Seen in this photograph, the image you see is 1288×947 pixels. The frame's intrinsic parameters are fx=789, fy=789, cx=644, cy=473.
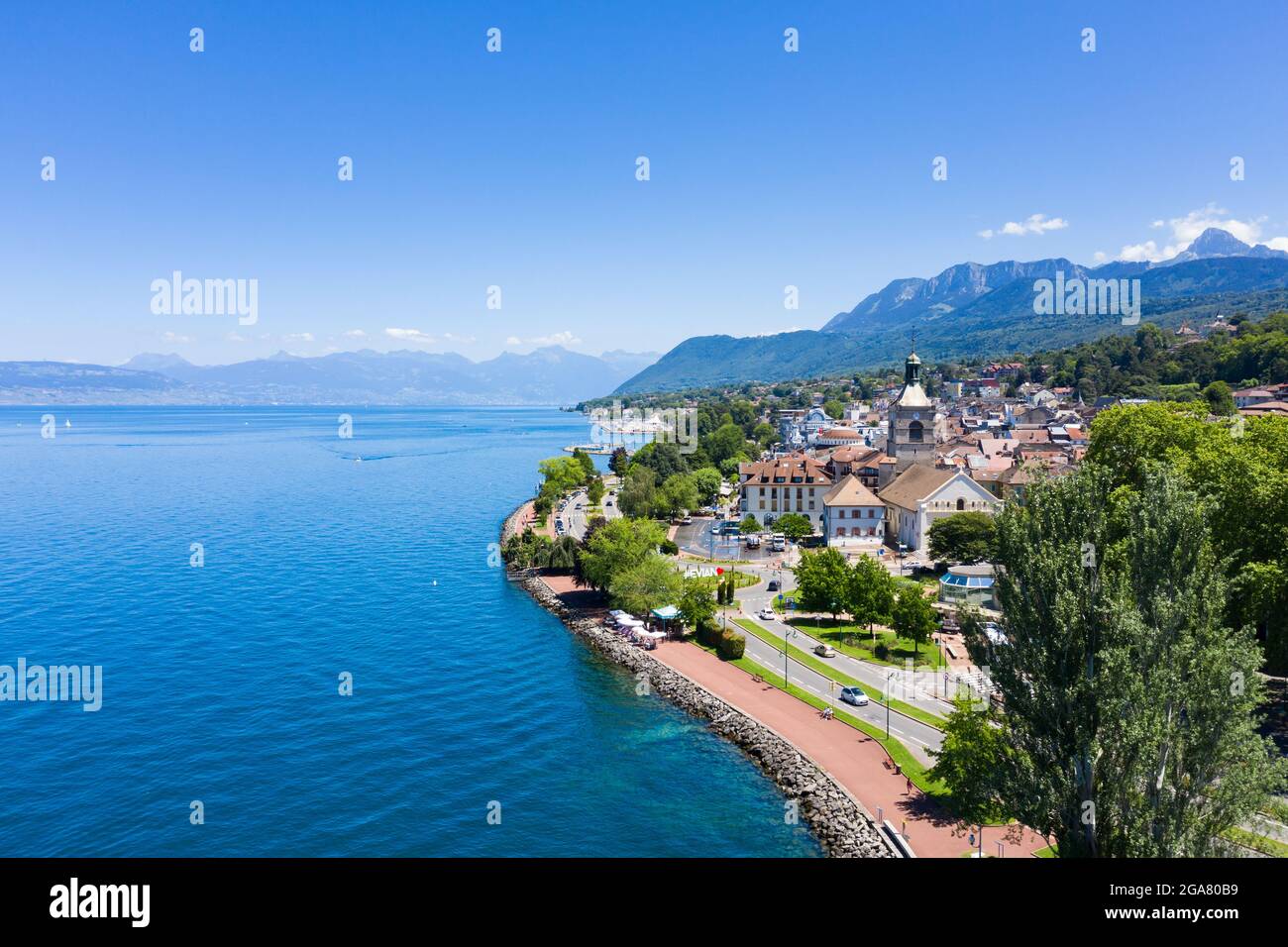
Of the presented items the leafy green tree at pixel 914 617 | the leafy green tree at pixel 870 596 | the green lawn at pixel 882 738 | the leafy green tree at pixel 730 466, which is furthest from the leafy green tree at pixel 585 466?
the leafy green tree at pixel 914 617

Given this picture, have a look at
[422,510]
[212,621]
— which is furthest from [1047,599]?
[422,510]

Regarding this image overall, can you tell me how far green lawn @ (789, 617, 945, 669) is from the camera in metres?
39.5

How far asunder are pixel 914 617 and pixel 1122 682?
83.6ft

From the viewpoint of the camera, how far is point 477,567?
6712cm

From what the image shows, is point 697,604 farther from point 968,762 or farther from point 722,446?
point 722,446

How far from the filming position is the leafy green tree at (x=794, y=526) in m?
67.5

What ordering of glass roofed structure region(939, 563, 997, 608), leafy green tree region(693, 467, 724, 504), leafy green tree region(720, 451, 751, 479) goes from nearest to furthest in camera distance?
glass roofed structure region(939, 563, 997, 608) → leafy green tree region(693, 467, 724, 504) → leafy green tree region(720, 451, 751, 479)

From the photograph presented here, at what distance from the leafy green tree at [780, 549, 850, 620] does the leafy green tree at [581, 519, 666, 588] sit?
10.6 metres

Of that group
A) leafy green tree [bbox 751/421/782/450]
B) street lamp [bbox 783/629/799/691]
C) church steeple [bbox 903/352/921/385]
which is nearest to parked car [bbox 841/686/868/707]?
street lamp [bbox 783/629/799/691]

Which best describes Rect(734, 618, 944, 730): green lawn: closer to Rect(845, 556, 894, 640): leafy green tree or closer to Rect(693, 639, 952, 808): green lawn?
Rect(693, 639, 952, 808): green lawn

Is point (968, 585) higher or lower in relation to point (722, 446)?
lower

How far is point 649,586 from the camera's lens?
159 feet

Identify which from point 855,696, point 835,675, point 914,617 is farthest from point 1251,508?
point 835,675

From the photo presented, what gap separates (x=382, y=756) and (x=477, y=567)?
35009 mm
